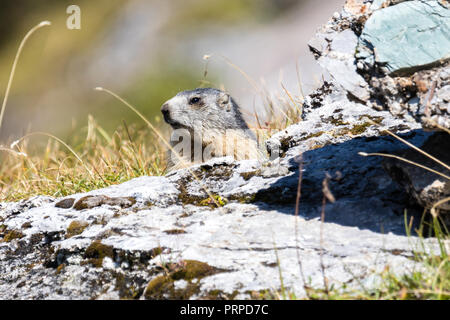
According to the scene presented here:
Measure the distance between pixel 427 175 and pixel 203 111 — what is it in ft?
12.9

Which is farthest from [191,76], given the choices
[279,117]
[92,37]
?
[279,117]

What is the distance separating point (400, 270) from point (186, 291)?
1217 mm

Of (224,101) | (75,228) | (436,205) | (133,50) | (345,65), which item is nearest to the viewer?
(436,205)

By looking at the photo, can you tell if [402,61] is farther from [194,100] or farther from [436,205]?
[194,100]

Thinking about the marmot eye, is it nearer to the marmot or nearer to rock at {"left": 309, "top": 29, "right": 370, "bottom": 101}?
the marmot

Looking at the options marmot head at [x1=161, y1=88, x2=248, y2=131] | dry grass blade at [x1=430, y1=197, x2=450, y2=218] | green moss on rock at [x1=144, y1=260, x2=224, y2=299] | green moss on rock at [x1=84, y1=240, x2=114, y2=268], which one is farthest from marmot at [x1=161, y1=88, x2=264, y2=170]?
dry grass blade at [x1=430, y1=197, x2=450, y2=218]

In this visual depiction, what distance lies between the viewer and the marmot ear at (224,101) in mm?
6926

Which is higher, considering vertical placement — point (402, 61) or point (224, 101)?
point (224, 101)

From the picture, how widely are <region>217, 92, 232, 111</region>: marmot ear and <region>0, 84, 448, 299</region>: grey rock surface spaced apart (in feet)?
7.60

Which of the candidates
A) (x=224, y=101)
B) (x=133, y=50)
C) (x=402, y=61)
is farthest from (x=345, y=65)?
(x=133, y=50)

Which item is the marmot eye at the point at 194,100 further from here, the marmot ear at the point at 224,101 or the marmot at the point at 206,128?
the marmot ear at the point at 224,101

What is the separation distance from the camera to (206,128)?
6715 millimetres

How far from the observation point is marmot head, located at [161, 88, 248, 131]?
21.4ft
